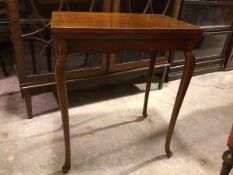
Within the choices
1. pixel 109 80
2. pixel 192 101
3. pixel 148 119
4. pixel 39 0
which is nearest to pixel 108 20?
pixel 39 0

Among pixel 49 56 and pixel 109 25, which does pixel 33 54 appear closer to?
pixel 49 56

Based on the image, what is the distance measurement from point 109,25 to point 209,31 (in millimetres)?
1425

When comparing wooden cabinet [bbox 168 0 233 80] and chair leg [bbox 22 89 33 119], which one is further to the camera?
wooden cabinet [bbox 168 0 233 80]

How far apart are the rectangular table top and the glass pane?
2.99 feet

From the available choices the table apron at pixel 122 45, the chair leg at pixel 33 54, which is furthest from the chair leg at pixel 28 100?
the table apron at pixel 122 45

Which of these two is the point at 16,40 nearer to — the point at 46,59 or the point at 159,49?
the point at 46,59

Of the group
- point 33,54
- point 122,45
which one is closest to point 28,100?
point 33,54

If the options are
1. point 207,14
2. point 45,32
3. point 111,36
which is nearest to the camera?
point 111,36

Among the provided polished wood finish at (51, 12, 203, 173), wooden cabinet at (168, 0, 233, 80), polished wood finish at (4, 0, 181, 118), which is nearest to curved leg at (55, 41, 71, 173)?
polished wood finish at (51, 12, 203, 173)

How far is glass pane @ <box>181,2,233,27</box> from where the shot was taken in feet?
5.87

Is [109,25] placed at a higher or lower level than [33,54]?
higher

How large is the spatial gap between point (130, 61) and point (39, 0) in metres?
0.69

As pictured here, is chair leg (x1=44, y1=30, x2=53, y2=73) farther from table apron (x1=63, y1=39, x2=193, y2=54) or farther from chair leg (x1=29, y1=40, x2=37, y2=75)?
table apron (x1=63, y1=39, x2=193, y2=54)

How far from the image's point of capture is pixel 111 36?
2.69 ft
